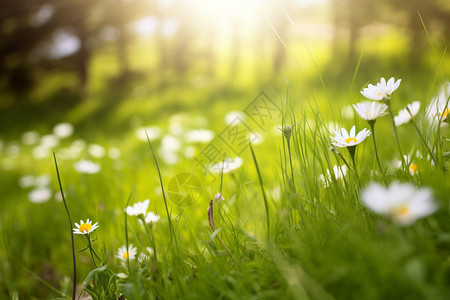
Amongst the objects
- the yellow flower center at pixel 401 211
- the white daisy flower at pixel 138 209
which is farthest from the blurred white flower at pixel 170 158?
the yellow flower center at pixel 401 211

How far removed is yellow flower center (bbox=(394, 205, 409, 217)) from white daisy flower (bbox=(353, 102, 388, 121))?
406 millimetres

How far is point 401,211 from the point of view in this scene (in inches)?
21.9

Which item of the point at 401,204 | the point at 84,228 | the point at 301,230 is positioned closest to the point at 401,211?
the point at 401,204

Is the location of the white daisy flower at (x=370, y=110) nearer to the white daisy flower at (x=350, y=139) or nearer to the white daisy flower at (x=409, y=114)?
the white daisy flower at (x=350, y=139)

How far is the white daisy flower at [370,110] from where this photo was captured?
91 centimetres

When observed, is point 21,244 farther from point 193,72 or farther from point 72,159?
point 193,72

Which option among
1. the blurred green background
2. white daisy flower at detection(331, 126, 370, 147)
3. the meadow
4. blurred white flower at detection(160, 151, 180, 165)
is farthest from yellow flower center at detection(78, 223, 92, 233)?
the blurred green background

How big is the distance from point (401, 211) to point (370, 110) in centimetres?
48

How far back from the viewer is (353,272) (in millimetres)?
633

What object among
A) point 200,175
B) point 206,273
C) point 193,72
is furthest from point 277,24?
point 206,273

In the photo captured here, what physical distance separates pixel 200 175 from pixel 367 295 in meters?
1.72

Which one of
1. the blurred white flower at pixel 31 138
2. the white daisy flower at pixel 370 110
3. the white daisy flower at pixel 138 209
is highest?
the blurred white flower at pixel 31 138

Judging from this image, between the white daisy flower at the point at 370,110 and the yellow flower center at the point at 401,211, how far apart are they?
406 mm

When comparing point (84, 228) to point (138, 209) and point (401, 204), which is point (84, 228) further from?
point (401, 204)
